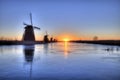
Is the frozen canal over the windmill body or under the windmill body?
under

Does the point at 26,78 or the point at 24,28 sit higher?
the point at 24,28

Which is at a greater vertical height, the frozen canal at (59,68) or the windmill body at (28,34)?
the windmill body at (28,34)

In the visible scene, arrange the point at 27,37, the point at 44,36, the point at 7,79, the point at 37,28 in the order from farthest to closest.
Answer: the point at 44,36 → the point at 37,28 → the point at 27,37 → the point at 7,79

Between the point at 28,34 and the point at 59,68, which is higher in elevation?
the point at 28,34

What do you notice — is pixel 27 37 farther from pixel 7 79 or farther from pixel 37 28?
pixel 7 79

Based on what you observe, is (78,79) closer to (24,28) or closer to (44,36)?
(24,28)

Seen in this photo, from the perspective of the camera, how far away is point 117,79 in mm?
11734

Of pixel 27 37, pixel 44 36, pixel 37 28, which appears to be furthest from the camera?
pixel 44 36

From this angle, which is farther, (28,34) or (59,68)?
(28,34)

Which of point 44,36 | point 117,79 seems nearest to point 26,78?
point 117,79

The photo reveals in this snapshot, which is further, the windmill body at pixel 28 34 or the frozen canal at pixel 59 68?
the windmill body at pixel 28 34

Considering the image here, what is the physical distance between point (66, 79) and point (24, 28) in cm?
8077

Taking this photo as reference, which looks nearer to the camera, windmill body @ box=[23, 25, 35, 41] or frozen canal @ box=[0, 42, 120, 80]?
frozen canal @ box=[0, 42, 120, 80]

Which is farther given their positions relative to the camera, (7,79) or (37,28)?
(37,28)
